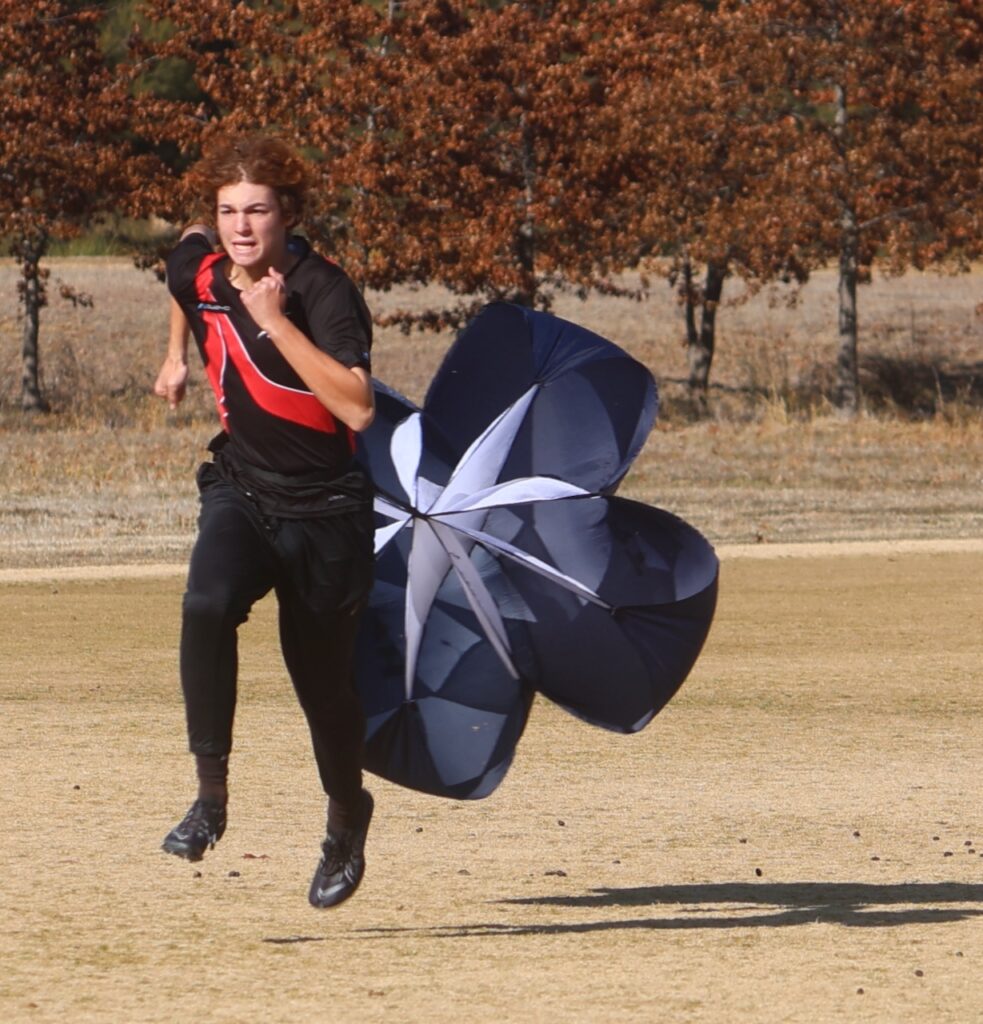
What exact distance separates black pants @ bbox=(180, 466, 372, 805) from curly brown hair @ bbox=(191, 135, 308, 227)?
27.2 inches

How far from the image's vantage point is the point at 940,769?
8.95 metres

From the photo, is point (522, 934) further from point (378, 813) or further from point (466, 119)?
point (466, 119)

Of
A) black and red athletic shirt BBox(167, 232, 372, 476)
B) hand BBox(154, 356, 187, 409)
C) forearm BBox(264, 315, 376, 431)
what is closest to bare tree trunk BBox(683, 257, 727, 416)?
hand BBox(154, 356, 187, 409)

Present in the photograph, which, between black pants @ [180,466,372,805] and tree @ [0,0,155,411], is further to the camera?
tree @ [0,0,155,411]

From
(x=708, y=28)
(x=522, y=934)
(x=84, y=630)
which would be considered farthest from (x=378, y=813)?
(x=708, y=28)

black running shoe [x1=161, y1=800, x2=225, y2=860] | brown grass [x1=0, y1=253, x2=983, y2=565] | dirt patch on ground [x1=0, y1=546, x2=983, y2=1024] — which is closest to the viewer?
dirt patch on ground [x1=0, y1=546, x2=983, y2=1024]

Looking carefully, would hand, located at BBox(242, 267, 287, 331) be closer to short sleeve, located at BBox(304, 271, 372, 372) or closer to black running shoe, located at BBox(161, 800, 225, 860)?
short sleeve, located at BBox(304, 271, 372, 372)

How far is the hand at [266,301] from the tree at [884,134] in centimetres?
2812

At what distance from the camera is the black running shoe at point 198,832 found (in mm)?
5594

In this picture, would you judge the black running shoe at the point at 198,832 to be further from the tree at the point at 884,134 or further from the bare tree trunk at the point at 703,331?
the bare tree trunk at the point at 703,331

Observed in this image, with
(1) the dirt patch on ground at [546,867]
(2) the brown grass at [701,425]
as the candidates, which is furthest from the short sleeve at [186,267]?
(2) the brown grass at [701,425]

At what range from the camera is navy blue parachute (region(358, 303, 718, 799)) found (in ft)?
21.6

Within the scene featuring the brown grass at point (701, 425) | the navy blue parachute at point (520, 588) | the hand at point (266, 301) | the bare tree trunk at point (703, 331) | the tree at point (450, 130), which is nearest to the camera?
the hand at point (266, 301)

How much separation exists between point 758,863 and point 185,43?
29.3 m
